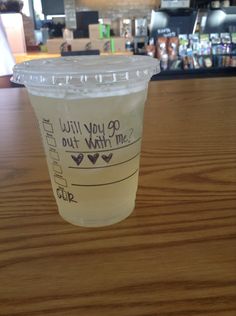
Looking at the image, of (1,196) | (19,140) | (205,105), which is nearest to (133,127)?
(1,196)

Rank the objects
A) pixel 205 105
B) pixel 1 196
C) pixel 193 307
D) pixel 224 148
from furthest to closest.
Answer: pixel 205 105 < pixel 224 148 < pixel 1 196 < pixel 193 307

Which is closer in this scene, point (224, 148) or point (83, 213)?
point (83, 213)

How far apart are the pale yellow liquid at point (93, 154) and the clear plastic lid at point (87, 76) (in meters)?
0.01

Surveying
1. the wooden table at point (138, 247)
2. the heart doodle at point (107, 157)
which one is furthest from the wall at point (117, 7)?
the heart doodle at point (107, 157)

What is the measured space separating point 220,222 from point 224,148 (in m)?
0.21

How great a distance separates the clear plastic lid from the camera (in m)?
0.25

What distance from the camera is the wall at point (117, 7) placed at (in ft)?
12.1

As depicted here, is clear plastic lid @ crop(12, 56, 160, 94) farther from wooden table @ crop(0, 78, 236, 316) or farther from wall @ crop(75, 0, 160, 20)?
wall @ crop(75, 0, 160, 20)

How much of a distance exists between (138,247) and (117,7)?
3.89 m

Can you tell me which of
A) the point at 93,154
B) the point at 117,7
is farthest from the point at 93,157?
the point at 117,7

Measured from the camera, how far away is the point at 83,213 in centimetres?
A: 30

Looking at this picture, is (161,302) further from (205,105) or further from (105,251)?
(205,105)

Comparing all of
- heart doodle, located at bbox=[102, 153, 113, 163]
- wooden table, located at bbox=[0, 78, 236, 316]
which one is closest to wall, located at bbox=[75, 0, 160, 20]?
wooden table, located at bbox=[0, 78, 236, 316]

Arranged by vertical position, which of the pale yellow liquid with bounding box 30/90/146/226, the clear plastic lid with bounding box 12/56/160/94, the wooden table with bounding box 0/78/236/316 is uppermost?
the clear plastic lid with bounding box 12/56/160/94
